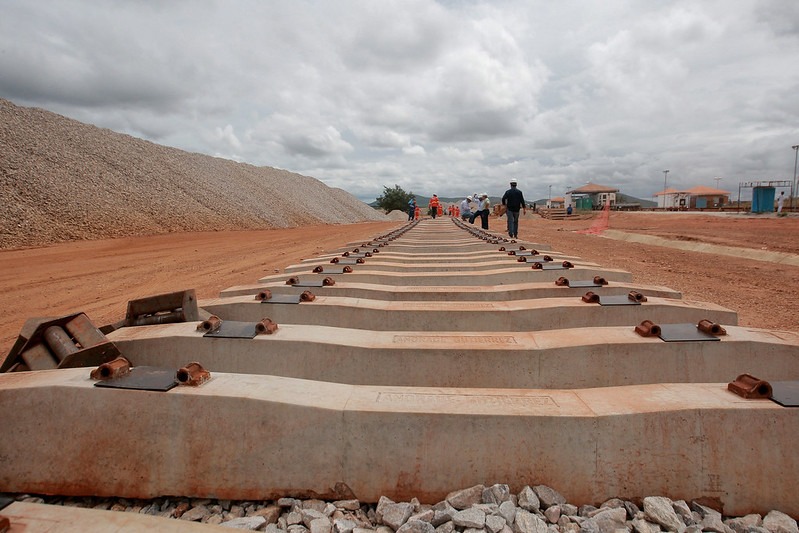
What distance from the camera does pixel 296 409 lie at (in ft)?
6.72

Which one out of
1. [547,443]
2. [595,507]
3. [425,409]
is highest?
[425,409]

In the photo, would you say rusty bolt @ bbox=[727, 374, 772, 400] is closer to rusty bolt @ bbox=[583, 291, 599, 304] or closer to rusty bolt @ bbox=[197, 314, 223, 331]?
rusty bolt @ bbox=[583, 291, 599, 304]

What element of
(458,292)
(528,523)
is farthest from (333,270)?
(528,523)

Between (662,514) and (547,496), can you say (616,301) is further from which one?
(547,496)

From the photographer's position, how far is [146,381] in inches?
85.6

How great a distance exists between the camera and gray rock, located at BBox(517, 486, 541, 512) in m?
1.89

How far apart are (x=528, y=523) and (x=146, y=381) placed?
6.17ft

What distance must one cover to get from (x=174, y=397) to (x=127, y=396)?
0.24 m

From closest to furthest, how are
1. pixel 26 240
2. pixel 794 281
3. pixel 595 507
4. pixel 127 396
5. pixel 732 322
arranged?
pixel 595 507, pixel 127 396, pixel 732 322, pixel 794 281, pixel 26 240

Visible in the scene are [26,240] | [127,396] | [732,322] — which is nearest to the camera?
[127,396]

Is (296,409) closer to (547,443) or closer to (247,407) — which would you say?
(247,407)

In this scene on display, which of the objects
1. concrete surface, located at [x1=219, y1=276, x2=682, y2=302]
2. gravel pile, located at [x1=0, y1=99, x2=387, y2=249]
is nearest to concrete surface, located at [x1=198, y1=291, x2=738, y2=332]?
concrete surface, located at [x1=219, y1=276, x2=682, y2=302]

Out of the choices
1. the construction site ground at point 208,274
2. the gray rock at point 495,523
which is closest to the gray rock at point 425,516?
the gray rock at point 495,523

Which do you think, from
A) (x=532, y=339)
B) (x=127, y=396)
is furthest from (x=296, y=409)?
(x=532, y=339)
